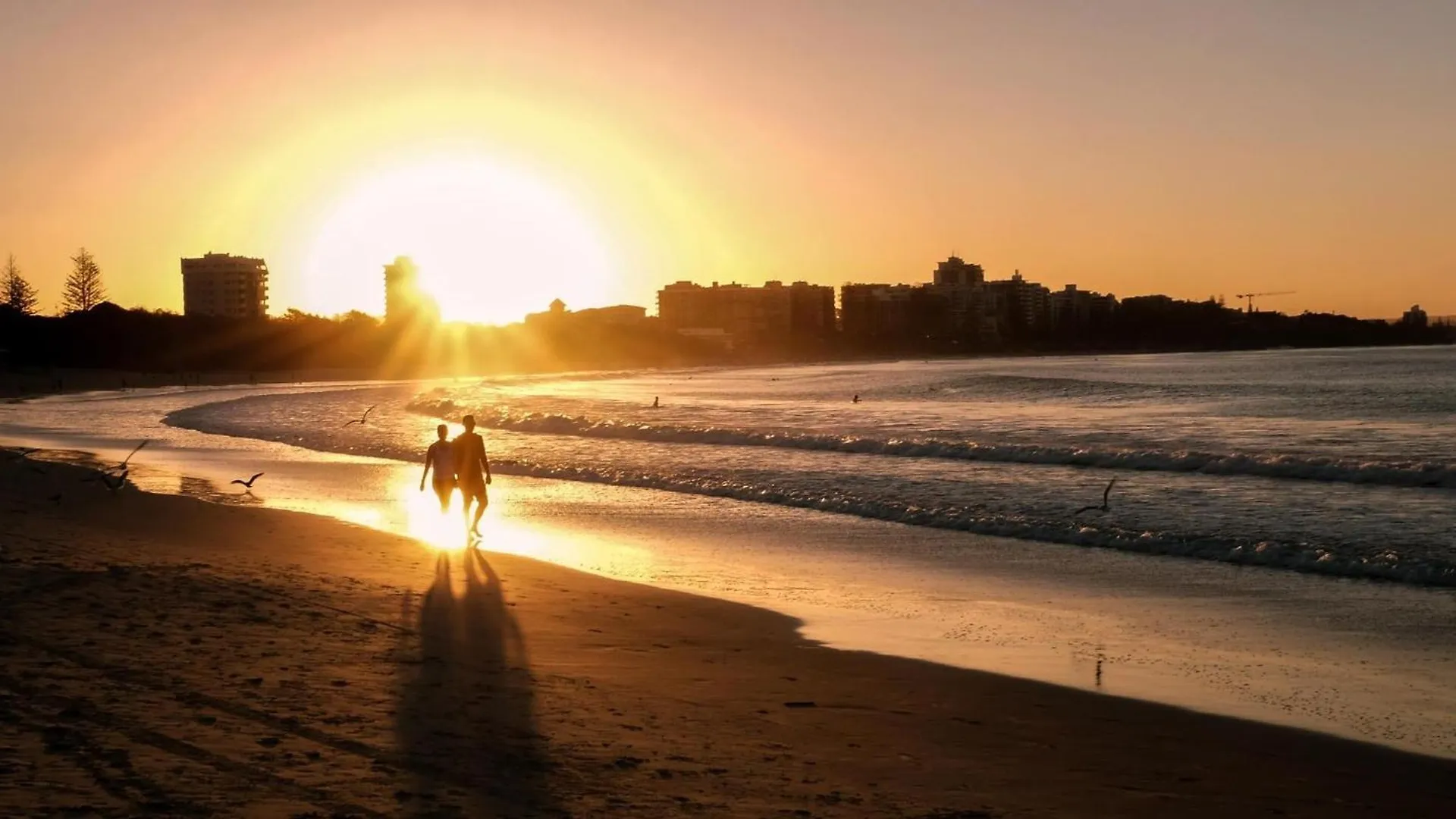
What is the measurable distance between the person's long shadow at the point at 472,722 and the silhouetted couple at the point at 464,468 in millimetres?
5142

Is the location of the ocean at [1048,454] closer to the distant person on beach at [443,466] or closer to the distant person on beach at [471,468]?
the distant person on beach at [471,468]

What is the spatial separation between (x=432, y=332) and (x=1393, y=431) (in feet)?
511

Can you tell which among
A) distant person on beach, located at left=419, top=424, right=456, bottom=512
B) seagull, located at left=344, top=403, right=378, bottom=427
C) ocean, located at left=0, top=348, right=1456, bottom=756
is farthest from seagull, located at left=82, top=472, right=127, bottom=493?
seagull, located at left=344, top=403, right=378, bottom=427

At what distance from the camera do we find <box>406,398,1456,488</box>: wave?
23.1m

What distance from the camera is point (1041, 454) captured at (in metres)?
28.5

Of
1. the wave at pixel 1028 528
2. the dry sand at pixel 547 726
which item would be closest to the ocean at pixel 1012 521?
the wave at pixel 1028 528

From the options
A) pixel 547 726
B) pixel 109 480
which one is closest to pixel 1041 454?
pixel 109 480

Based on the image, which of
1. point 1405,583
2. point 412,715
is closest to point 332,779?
point 412,715

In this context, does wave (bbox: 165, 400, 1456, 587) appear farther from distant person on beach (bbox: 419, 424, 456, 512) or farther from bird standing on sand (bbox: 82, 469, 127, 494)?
bird standing on sand (bbox: 82, 469, 127, 494)

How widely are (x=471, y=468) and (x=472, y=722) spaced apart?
9.28 metres

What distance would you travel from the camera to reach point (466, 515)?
16.0 m

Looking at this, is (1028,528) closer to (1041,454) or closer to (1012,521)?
(1012,521)

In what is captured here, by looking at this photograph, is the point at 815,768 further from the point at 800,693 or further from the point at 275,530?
the point at 275,530

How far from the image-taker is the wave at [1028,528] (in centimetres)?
1391
